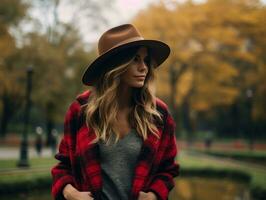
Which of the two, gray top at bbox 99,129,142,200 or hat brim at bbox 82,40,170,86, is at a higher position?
hat brim at bbox 82,40,170,86

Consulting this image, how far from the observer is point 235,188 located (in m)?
14.4

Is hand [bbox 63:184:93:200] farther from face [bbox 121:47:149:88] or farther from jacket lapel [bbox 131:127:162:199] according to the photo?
face [bbox 121:47:149:88]

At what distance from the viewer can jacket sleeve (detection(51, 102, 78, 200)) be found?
2.20 metres

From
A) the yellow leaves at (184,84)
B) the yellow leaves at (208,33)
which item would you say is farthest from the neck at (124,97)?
the yellow leaves at (184,84)

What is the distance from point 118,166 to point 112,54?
1.92ft

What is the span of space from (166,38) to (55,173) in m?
22.9

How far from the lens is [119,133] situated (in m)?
2.21

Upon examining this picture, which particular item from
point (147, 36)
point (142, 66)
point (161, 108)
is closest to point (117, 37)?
point (142, 66)

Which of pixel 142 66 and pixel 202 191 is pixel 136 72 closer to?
pixel 142 66

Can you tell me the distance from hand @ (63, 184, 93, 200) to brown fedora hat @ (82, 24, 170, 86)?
575 mm

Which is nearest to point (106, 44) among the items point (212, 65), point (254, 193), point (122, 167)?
point (122, 167)

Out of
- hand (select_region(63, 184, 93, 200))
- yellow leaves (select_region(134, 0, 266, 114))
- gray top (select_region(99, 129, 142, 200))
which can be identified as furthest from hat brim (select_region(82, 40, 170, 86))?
yellow leaves (select_region(134, 0, 266, 114))

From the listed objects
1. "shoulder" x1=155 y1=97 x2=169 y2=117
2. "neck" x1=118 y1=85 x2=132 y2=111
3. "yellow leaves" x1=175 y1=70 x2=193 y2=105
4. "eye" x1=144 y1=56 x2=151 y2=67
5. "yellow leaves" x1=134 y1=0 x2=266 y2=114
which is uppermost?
"yellow leaves" x1=134 y1=0 x2=266 y2=114

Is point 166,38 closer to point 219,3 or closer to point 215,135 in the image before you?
point 219,3
